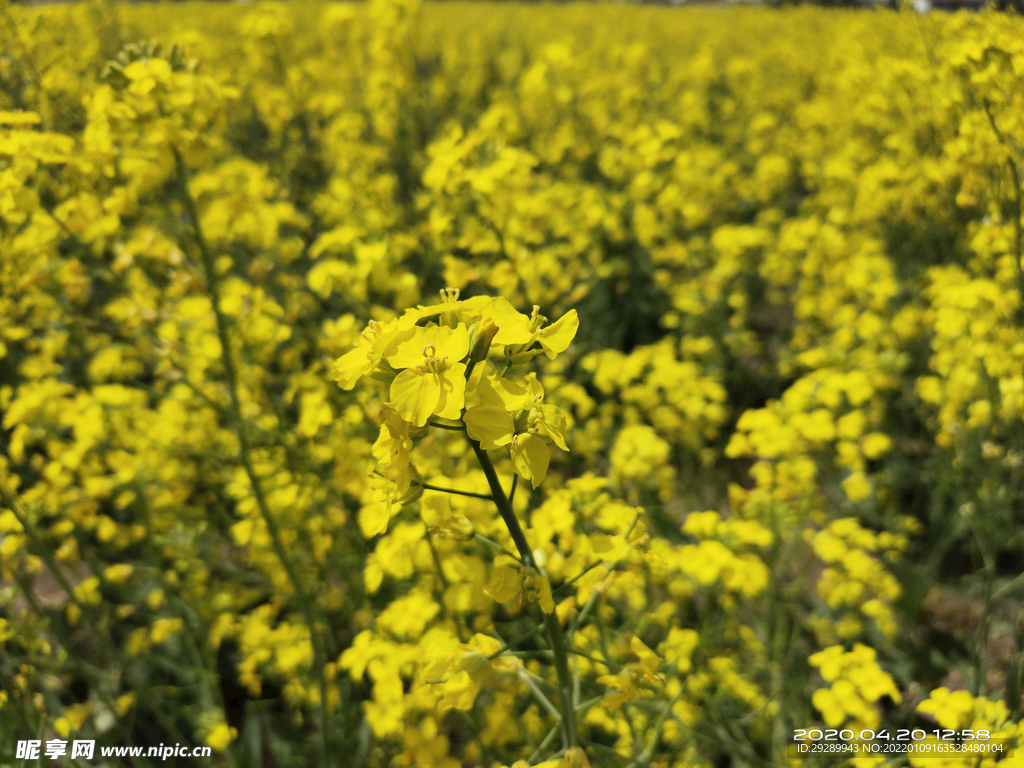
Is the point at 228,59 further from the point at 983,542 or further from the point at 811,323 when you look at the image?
the point at 983,542

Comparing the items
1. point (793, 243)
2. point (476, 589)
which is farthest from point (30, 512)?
point (793, 243)

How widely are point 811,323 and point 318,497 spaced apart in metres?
3.55

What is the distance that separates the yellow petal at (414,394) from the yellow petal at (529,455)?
0.52 feet

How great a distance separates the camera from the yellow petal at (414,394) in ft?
3.22

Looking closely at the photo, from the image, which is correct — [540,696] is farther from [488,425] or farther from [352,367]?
[352,367]

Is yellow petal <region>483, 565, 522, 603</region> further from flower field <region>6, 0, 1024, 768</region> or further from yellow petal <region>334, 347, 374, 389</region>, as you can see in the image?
yellow petal <region>334, 347, 374, 389</region>

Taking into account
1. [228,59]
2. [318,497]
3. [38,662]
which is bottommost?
[38,662]

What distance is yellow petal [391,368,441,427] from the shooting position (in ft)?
3.22

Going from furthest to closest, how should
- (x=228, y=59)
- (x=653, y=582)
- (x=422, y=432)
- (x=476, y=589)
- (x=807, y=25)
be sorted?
(x=807, y=25) < (x=228, y=59) < (x=653, y=582) < (x=476, y=589) < (x=422, y=432)

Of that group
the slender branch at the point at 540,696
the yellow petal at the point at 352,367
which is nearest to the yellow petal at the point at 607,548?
the slender branch at the point at 540,696

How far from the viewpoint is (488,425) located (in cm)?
98

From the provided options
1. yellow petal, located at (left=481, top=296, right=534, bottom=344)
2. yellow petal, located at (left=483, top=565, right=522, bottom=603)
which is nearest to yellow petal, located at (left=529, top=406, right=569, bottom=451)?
yellow petal, located at (left=481, top=296, right=534, bottom=344)

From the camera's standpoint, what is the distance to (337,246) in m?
2.57

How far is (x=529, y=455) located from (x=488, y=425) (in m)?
0.10
